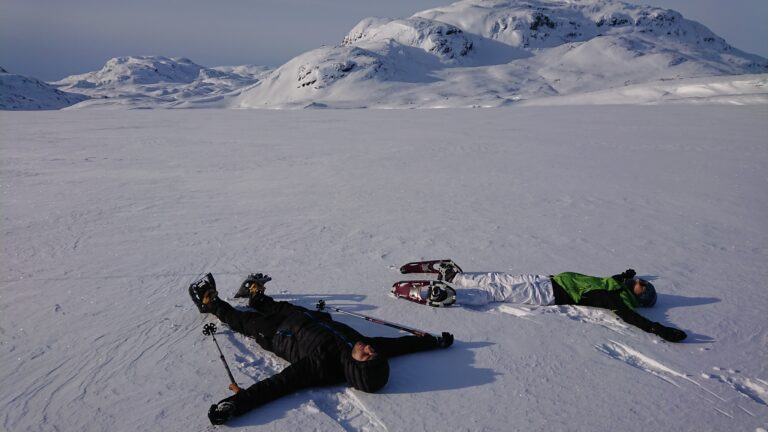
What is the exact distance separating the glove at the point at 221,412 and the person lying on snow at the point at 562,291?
238 centimetres

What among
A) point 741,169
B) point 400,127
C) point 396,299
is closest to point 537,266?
point 396,299

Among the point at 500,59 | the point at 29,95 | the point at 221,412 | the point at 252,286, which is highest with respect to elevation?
the point at 500,59

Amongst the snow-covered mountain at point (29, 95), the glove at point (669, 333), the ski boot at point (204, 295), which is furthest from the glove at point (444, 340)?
the snow-covered mountain at point (29, 95)

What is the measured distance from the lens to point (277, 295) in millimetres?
5188

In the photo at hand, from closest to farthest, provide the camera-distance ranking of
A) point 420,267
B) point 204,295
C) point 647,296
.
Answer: point 204,295 < point 647,296 < point 420,267

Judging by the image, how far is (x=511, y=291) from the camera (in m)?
5.00

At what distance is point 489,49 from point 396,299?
5058 inches

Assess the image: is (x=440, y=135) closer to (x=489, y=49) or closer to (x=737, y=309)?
(x=737, y=309)

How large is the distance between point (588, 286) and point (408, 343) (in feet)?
7.14

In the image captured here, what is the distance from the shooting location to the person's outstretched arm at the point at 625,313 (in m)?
4.20

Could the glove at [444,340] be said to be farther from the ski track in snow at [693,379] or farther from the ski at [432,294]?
the ski track in snow at [693,379]

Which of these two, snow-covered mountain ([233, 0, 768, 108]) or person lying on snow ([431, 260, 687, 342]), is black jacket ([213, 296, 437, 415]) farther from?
snow-covered mountain ([233, 0, 768, 108])

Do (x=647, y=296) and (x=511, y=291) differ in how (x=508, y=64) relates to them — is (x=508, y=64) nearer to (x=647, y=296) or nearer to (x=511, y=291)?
(x=647, y=296)

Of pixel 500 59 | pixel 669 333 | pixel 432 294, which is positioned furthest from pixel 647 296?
pixel 500 59
